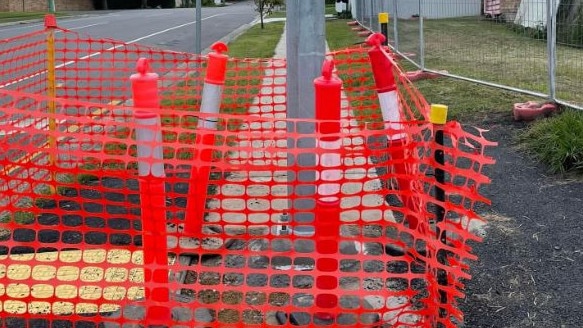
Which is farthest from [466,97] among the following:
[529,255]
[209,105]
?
[209,105]

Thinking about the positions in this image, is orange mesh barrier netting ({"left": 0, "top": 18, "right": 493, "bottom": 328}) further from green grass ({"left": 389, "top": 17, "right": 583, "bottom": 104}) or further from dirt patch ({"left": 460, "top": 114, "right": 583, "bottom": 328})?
green grass ({"left": 389, "top": 17, "right": 583, "bottom": 104})

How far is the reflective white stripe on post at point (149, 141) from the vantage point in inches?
122

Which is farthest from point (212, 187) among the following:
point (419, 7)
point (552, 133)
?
point (419, 7)

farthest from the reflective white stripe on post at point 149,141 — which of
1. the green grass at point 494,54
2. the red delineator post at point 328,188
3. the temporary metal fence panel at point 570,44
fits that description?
the green grass at point 494,54

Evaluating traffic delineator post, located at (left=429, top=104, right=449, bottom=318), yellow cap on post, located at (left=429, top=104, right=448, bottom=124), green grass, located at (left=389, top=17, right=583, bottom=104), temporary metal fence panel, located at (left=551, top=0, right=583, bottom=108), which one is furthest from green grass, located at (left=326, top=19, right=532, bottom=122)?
yellow cap on post, located at (left=429, top=104, right=448, bottom=124)

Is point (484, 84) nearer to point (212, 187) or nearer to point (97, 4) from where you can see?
point (212, 187)

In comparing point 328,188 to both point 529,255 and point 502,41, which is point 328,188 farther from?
point 502,41

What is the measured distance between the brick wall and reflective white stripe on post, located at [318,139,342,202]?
48.5 metres

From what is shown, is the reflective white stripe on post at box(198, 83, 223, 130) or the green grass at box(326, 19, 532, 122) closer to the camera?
the reflective white stripe on post at box(198, 83, 223, 130)

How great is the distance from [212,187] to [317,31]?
84.5 inches

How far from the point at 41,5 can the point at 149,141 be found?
53073mm

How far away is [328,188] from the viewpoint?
3.30 metres

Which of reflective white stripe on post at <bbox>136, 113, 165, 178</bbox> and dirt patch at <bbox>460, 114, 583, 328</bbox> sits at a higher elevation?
reflective white stripe on post at <bbox>136, 113, 165, 178</bbox>

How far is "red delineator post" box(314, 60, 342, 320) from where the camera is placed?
3.22 meters
